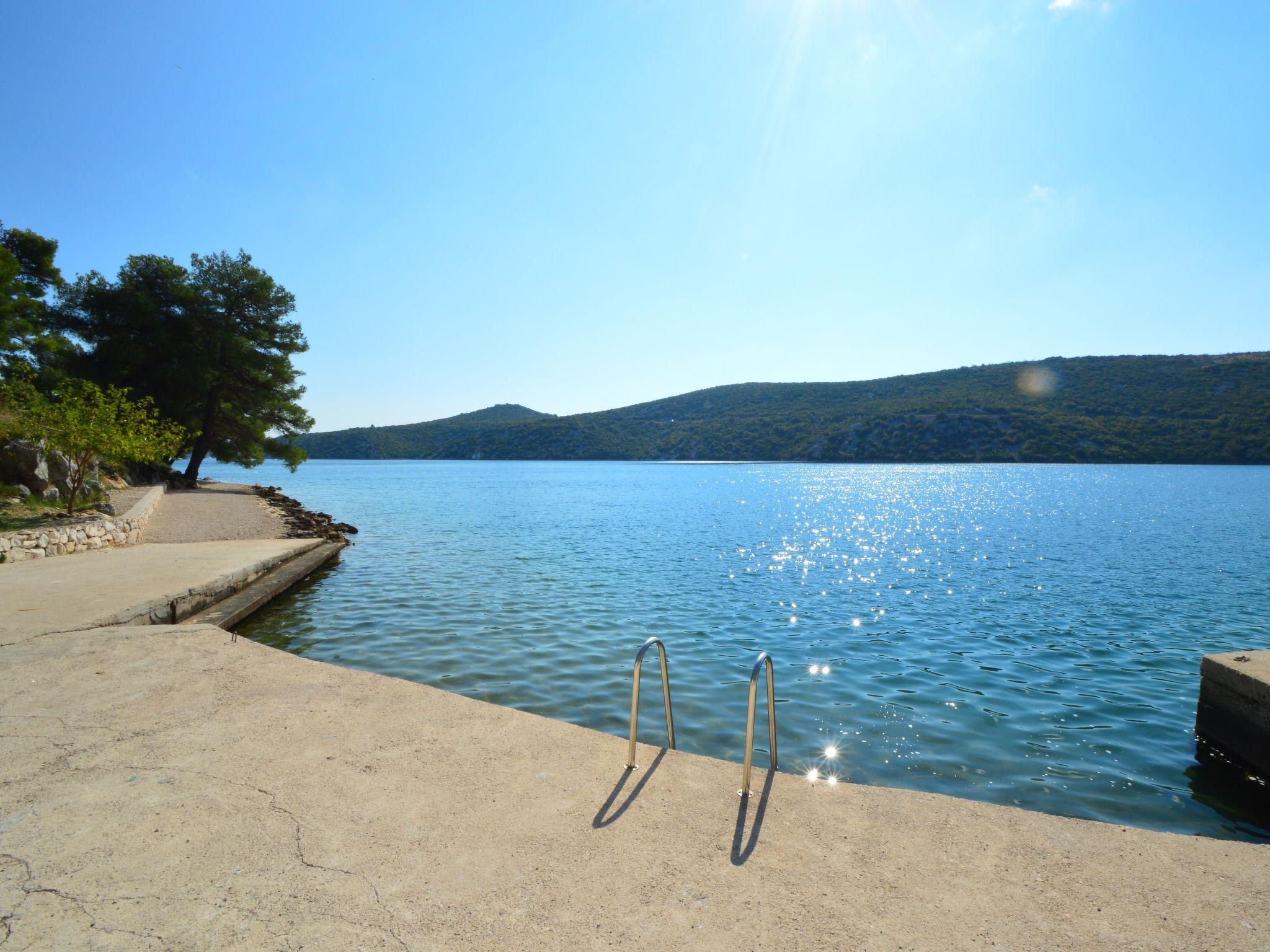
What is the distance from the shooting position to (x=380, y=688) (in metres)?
6.18

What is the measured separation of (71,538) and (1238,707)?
19110mm

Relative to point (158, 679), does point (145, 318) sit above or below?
above

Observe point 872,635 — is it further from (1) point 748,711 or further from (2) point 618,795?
(2) point 618,795

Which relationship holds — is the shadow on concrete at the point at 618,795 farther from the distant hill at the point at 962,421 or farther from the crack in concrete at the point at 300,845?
the distant hill at the point at 962,421

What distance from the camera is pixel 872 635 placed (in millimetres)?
11703

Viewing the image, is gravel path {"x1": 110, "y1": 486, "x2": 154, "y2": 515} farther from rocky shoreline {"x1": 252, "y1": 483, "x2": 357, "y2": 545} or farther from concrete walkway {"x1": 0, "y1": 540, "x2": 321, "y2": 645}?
concrete walkway {"x1": 0, "y1": 540, "x2": 321, "y2": 645}

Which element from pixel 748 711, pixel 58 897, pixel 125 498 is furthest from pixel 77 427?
pixel 748 711

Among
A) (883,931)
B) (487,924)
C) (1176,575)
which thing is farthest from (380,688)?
(1176,575)

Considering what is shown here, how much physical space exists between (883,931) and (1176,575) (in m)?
19.6

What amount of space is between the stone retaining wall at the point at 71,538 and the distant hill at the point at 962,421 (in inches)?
4254

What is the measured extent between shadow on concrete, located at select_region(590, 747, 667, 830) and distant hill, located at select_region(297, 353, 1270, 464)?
109m

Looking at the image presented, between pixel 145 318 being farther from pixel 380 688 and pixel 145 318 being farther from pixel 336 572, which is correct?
pixel 380 688

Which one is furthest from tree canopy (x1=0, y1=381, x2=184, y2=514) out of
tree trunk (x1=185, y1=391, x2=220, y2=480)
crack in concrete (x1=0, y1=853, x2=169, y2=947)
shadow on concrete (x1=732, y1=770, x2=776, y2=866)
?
shadow on concrete (x1=732, y1=770, x2=776, y2=866)

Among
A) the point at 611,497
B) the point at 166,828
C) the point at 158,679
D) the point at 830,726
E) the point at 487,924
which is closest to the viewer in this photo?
the point at 487,924
